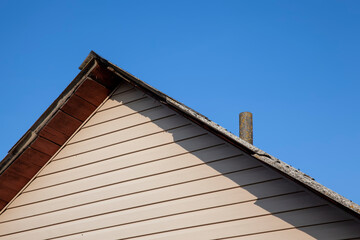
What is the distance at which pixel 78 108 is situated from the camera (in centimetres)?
701

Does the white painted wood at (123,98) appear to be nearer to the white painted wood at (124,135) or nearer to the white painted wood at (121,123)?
the white painted wood at (121,123)

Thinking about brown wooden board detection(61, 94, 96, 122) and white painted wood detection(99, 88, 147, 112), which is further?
white painted wood detection(99, 88, 147, 112)

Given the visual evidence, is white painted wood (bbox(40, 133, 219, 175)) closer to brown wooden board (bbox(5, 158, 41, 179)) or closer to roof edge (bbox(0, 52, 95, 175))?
brown wooden board (bbox(5, 158, 41, 179))

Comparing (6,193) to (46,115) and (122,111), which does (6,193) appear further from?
(122,111)

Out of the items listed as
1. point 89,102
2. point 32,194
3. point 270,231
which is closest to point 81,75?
point 89,102

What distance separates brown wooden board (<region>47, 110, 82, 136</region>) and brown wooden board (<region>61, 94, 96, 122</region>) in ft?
0.20

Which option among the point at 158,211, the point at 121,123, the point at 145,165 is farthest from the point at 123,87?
the point at 158,211

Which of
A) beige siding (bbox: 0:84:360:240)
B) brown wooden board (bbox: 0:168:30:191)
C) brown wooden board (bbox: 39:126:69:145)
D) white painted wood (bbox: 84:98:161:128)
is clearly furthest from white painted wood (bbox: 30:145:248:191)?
white painted wood (bbox: 84:98:161:128)

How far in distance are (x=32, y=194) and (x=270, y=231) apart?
3.74m

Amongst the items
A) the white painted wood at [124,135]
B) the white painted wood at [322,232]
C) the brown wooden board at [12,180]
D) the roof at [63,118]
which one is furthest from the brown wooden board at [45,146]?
the white painted wood at [322,232]

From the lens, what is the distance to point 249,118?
8719 millimetres

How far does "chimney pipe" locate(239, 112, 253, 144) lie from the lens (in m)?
8.62

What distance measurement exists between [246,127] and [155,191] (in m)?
2.96

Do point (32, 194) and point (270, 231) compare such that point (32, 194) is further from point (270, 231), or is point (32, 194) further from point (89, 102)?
point (270, 231)
